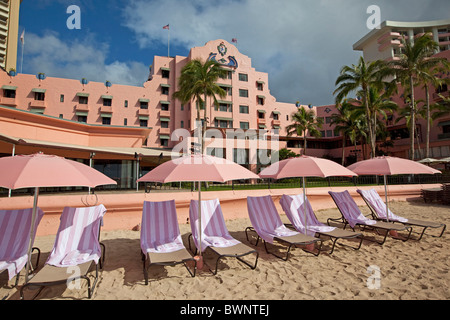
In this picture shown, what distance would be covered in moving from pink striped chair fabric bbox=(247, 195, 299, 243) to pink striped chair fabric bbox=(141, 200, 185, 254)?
1959mm

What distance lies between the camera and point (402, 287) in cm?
367

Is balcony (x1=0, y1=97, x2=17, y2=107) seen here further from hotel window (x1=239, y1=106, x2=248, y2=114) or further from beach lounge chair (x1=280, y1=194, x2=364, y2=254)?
beach lounge chair (x1=280, y1=194, x2=364, y2=254)

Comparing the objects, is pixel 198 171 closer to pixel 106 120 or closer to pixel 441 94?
pixel 106 120

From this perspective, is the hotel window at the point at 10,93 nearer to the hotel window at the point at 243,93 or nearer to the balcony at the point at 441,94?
the hotel window at the point at 243,93

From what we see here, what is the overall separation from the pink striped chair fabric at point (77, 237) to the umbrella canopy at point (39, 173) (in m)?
1.62

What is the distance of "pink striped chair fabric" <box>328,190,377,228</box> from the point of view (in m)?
6.85

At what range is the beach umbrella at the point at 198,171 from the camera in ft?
13.1

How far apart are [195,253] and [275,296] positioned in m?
2.49

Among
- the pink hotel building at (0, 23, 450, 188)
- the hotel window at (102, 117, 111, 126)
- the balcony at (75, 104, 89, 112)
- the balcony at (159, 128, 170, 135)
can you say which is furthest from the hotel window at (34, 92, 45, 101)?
the balcony at (159, 128, 170, 135)

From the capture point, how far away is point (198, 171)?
4152 millimetres

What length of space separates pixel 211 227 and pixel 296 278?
225cm

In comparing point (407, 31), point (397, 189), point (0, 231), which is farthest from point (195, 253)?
point (407, 31)

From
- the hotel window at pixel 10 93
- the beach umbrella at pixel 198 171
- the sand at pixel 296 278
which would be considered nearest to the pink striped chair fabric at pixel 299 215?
the sand at pixel 296 278

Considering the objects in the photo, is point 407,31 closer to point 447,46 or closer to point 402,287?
point 447,46
